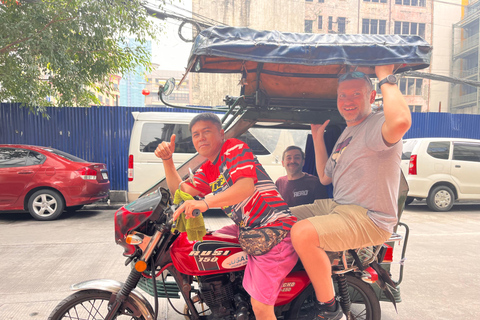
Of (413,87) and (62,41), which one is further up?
(413,87)

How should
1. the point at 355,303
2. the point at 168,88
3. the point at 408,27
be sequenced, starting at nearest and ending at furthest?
the point at 355,303
the point at 168,88
the point at 408,27

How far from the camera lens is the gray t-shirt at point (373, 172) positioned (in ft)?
6.35

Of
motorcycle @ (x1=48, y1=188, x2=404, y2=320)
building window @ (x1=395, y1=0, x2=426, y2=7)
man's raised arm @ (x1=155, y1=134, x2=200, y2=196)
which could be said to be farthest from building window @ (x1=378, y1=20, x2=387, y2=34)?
man's raised arm @ (x1=155, y1=134, x2=200, y2=196)

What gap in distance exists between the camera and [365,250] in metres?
2.25

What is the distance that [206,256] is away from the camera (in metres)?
2.05

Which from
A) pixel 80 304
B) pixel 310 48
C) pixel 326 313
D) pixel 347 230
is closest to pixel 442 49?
pixel 310 48

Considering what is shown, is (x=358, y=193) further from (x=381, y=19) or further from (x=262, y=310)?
(x=381, y=19)

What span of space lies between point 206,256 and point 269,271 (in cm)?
39

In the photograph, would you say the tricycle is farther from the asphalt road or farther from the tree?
the tree

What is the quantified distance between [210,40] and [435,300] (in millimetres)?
3407

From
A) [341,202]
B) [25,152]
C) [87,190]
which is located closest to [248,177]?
[341,202]

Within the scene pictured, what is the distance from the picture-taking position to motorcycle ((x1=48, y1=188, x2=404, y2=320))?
6.46ft

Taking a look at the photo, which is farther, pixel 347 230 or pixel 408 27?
pixel 408 27

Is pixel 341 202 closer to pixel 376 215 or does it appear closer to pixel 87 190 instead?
pixel 376 215
